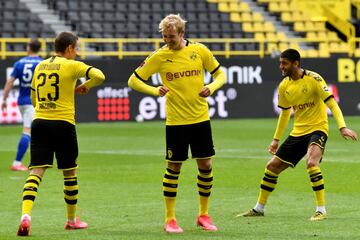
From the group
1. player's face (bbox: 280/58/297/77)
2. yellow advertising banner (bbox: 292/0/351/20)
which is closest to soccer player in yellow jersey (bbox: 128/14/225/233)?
player's face (bbox: 280/58/297/77)

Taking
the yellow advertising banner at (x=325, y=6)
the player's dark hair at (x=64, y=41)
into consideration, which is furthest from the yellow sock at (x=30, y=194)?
the yellow advertising banner at (x=325, y=6)

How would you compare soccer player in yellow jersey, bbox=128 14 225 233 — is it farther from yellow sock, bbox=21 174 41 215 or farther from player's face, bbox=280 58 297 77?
yellow sock, bbox=21 174 41 215

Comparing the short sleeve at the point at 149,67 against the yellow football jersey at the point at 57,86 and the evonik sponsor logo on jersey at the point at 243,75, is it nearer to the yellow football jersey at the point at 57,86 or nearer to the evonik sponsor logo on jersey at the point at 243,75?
the yellow football jersey at the point at 57,86

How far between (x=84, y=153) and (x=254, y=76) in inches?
553

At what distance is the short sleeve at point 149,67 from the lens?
10.1 meters

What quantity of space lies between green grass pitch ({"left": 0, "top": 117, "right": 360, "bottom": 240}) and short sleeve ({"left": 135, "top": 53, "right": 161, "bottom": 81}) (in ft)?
5.03

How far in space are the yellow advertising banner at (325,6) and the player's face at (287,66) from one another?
1244 inches

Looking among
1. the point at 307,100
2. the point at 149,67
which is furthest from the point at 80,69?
the point at 307,100

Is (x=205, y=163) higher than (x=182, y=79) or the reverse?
the reverse

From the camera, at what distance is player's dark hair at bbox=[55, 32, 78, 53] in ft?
32.3

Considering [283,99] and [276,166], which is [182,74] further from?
[276,166]

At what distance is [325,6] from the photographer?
42406mm

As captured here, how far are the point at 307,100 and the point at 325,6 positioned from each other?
31882 millimetres

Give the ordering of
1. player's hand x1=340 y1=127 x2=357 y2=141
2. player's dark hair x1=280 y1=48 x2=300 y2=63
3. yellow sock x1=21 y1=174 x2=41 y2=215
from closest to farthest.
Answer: yellow sock x1=21 y1=174 x2=41 y2=215, player's hand x1=340 y1=127 x2=357 y2=141, player's dark hair x1=280 y1=48 x2=300 y2=63
